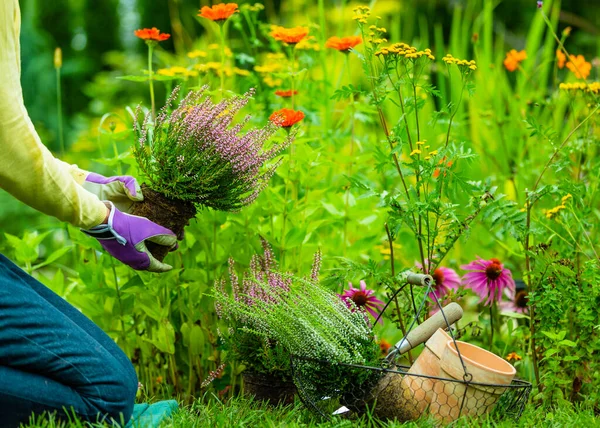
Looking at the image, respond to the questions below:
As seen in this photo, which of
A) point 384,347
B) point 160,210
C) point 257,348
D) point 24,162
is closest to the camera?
point 24,162

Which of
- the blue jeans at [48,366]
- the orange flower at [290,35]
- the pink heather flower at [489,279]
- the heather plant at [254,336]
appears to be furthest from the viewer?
the pink heather flower at [489,279]

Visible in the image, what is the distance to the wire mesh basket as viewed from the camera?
6.41 feet

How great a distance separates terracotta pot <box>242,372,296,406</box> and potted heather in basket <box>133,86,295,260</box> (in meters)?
0.46

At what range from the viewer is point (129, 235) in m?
1.96

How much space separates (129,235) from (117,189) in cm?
21

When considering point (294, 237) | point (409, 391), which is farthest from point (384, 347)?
point (409, 391)

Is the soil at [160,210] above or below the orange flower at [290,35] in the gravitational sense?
below

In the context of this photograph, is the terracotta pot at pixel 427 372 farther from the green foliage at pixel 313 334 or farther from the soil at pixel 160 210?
the soil at pixel 160 210

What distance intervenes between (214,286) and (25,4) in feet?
17.9

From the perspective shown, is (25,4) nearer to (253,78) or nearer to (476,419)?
(253,78)

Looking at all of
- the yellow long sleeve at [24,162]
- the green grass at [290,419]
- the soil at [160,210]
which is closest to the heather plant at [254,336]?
the green grass at [290,419]

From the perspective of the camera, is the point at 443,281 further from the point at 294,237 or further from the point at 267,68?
the point at 267,68

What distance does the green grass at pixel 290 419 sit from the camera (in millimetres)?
1968

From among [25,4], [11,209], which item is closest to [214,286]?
[11,209]
